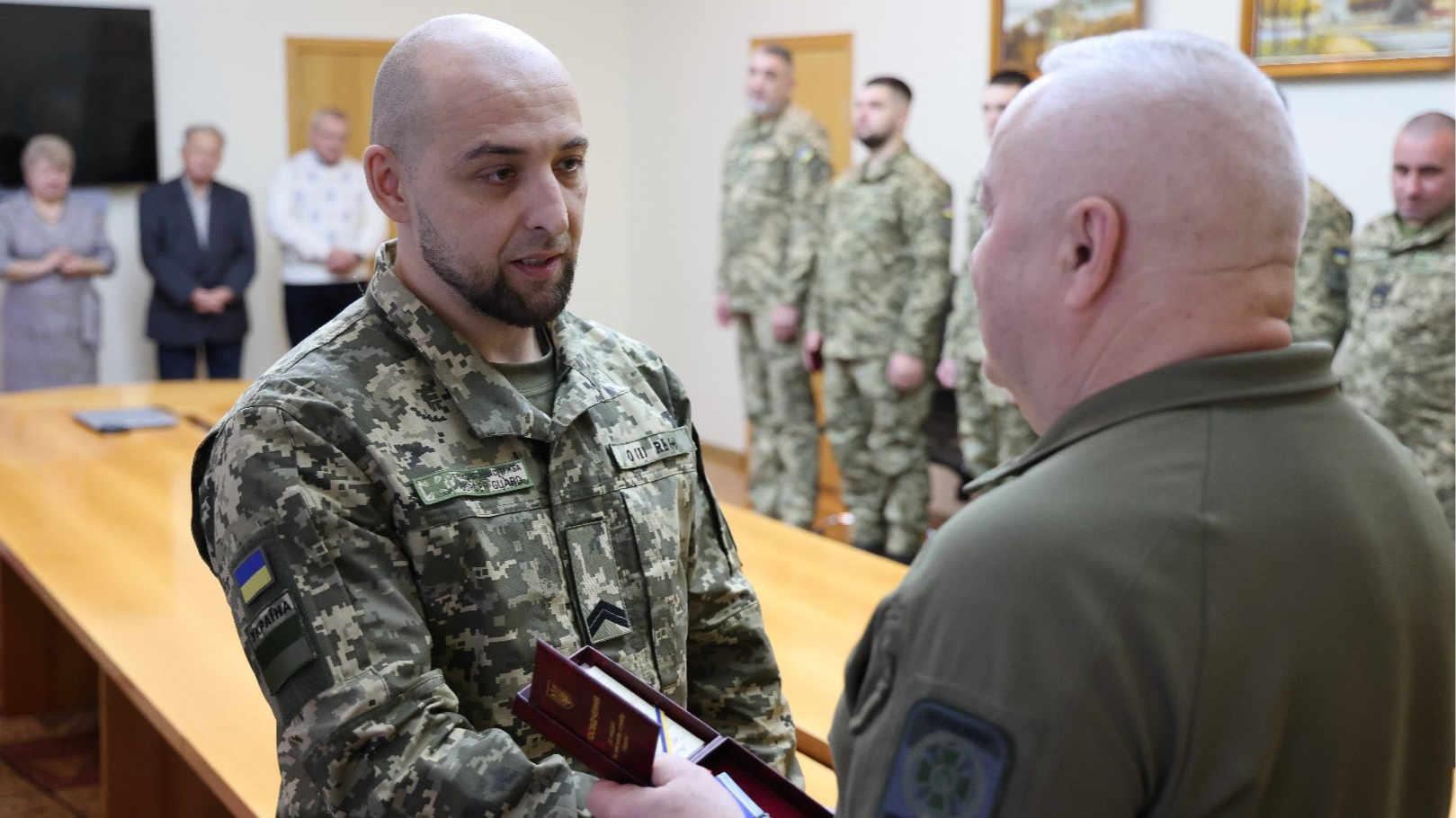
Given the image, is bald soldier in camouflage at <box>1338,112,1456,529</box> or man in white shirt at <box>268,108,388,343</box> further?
man in white shirt at <box>268,108,388,343</box>

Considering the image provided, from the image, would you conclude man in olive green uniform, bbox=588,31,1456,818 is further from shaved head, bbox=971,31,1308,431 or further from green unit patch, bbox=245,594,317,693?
green unit patch, bbox=245,594,317,693

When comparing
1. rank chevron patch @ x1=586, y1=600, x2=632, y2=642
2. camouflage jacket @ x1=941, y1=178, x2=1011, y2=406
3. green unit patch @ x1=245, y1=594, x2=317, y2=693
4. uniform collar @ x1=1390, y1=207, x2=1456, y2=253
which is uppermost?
uniform collar @ x1=1390, y1=207, x2=1456, y2=253

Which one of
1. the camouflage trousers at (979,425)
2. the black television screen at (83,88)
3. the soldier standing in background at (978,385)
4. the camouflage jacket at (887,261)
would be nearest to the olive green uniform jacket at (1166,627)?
the soldier standing in background at (978,385)

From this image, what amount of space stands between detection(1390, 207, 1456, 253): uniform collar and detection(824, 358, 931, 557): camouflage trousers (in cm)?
192

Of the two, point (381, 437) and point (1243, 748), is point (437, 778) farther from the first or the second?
point (1243, 748)

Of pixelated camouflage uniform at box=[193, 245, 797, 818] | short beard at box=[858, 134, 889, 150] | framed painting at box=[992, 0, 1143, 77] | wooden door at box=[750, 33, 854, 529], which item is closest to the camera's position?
pixelated camouflage uniform at box=[193, 245, 797, 818]

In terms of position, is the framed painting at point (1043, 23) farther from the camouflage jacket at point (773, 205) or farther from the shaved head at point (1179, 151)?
the shaved head at point (1179, 151)

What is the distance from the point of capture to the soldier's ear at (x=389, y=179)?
60.9 inches

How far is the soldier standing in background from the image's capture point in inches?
202

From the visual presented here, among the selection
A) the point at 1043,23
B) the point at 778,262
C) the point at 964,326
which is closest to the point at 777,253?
the point at 778,262

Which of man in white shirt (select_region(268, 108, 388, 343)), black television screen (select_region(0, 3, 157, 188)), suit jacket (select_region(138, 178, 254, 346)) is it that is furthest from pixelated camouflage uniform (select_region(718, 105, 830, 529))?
black television screen (select_region(0, 3, 157, 188))

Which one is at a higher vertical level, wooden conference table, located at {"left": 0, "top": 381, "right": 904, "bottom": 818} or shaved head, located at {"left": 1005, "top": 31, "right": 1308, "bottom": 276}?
shaved head, located at {"left": 1005, "top": 31, "right": 1308, "bottom": 276}

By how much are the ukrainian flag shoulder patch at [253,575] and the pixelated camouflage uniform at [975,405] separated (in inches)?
157

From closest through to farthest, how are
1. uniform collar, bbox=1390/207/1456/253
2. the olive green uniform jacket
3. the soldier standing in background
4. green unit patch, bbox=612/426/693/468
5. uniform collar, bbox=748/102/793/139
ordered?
the olive green uniform jacket
green unit patch, bbox=612/426/693/468
uniform collar, bbox=1390/207/1456/253
the soldier standing in background
uniform collar, bbox=748/102/793/139
